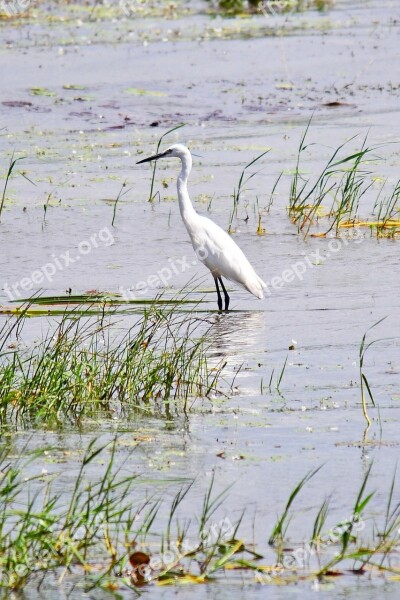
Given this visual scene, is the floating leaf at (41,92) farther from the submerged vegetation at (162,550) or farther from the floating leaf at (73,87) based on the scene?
the submerged vegetation at (162,550)

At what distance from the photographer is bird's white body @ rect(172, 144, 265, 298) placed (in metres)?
10.0

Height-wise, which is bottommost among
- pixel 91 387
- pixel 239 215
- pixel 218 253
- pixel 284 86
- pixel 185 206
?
pixel 239 215

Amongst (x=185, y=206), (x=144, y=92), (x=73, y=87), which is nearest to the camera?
(x=185, y=206)

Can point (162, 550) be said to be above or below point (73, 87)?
below

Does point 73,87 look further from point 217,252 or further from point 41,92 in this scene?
point 217,252

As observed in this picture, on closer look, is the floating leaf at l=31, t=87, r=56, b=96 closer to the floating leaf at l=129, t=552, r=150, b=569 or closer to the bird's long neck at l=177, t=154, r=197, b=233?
the bird's long neck at l=177, t=154, r=197, b=233

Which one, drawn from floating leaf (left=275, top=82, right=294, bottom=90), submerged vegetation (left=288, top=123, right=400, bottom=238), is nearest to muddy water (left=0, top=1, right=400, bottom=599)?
floating leaf (left=275, top=82, right=294, bottom=90)

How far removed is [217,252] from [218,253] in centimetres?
3

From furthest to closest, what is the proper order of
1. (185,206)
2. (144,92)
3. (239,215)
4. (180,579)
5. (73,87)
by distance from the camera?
1. (73,87)
2. (144,92)
3. (239,215)
4. (185,206)
5. (180,579)

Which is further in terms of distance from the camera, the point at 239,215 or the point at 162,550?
the point at 239,215

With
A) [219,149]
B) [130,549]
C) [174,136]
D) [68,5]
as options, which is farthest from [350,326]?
[68,5]

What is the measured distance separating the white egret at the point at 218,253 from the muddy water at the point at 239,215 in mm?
221

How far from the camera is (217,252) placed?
10.4 meters

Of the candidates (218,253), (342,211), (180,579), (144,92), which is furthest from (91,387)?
(144,92)
